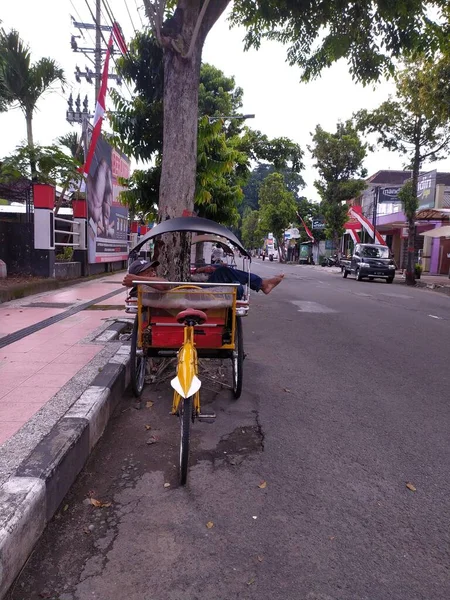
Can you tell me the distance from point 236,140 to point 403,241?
2314 centimetres

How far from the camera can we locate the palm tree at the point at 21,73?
14516 mm

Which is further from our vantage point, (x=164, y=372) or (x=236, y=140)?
(x=236, y=140)

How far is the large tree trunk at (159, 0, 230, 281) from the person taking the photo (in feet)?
21.0

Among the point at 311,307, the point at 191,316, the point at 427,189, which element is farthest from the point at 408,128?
the point at 191,316

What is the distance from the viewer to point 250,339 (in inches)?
315

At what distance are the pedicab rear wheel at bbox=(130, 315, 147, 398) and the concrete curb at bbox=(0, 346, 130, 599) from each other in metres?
0.36

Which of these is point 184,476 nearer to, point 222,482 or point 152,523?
point 222,482

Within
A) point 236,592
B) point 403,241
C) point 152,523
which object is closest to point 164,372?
point 152,523

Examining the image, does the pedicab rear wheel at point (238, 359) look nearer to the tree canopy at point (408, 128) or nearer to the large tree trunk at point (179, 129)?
the large tree trunk at point (179, 129)

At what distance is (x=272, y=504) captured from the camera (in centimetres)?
290

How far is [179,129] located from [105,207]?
11646mm

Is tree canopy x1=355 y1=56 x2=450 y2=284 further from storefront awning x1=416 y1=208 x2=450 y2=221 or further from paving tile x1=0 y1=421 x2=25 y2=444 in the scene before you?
paving tile x1=0 y1=421 x2=25 y2=444

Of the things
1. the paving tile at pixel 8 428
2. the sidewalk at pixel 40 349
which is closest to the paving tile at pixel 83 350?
the sidewalk at pixel 40 349

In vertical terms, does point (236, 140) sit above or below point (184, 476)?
above
